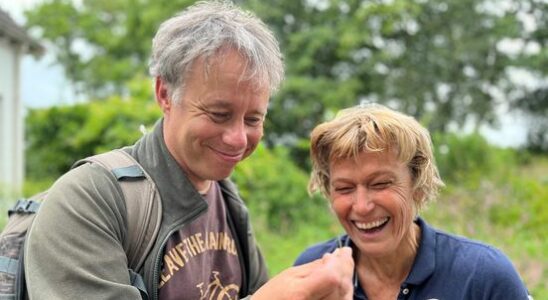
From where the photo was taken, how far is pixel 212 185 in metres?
2.74

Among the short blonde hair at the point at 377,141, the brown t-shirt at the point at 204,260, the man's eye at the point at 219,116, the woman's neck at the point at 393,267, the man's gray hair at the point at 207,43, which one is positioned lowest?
the woman's neck at the point at 393,267

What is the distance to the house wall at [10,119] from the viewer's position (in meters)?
15.3

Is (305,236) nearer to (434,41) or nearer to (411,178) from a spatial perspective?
(411,178)

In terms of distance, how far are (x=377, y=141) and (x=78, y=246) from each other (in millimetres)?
1149

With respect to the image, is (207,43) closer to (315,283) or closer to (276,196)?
(315,283)

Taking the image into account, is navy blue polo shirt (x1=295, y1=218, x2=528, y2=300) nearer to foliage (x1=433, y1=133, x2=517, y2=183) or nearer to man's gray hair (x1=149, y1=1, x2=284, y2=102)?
man's gray hair (x1=149, y1=1, x2=284, y2=102)

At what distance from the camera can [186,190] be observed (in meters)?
2.40

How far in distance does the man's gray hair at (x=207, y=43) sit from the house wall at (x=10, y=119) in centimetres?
1375

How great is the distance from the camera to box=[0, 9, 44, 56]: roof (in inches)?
570

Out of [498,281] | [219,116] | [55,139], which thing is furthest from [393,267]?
[55,139]

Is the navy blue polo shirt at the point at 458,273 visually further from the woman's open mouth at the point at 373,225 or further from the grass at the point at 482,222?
the grass at the point at 482,222

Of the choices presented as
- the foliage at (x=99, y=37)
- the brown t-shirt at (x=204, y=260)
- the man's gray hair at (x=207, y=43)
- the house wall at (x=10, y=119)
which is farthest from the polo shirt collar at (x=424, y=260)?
the foliage at (x=99, y=37)

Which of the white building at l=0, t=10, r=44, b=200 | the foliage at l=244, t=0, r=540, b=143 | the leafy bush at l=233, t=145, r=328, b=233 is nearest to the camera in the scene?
the leafy bush at l=233, t=145, r=328, b=233

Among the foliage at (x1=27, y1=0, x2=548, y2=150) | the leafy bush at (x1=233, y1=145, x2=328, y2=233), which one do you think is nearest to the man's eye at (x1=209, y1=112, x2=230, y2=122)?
the leafy bush at (x1=233, y1=145, x2=328, y2=233)
